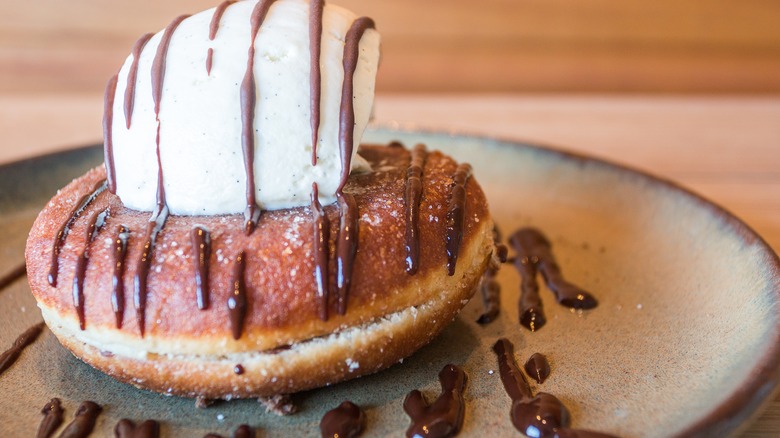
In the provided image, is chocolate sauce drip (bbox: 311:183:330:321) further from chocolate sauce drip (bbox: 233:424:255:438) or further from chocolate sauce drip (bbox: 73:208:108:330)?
chocolate sauce drip (bbox: 73:208:108:330)

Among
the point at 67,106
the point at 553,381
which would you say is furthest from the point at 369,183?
the point at 67,106

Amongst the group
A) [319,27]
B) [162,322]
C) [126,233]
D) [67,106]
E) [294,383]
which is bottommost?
[67,106]

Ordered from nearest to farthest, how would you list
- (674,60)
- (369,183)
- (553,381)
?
(553,381) → (369,183) → (674,60)

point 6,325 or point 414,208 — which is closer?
point 414,208

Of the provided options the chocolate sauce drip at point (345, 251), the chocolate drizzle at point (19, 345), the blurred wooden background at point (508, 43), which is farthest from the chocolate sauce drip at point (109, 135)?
the blurred wooden background at point (508, 43)

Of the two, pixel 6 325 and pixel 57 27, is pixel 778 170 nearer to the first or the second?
pixel 6 325

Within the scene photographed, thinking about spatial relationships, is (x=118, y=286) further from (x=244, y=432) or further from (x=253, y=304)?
(x=244, y=432)

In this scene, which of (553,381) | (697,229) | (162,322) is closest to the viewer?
(162,322)

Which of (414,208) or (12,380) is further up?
(414,208)

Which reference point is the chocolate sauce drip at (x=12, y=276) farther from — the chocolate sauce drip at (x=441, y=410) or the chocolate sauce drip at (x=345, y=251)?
the chocolate sauce drip at (x=441, y=410)
